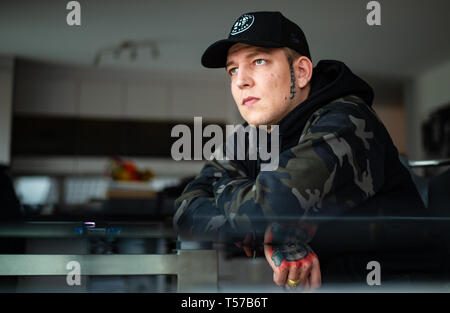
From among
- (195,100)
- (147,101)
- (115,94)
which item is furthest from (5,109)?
(195,100)

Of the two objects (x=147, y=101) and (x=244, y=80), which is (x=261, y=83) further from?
(x=147, y=101)

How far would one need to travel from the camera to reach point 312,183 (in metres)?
0.38

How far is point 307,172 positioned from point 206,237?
0.11 m

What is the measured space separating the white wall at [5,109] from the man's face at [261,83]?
3.76m

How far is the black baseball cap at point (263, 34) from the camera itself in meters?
0.38

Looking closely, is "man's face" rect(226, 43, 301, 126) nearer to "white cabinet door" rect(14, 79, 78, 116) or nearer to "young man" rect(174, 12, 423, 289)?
"young man" rect(174, 12, 423, 289)

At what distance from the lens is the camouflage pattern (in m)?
0.36

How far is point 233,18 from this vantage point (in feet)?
1.35

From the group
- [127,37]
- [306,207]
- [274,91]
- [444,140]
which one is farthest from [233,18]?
[444,140]

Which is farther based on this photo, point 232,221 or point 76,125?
point 76,125

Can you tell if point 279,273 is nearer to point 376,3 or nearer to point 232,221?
point 232,221

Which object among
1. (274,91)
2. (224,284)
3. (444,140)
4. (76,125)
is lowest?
(224,284)

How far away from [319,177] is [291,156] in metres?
→ 0.03

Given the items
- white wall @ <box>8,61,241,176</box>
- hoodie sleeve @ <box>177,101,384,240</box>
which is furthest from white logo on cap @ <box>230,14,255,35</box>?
white wall @ <box>8,61,241,176</box>
